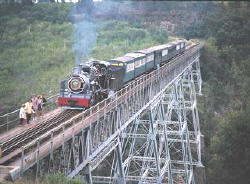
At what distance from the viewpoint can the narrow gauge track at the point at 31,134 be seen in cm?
1019

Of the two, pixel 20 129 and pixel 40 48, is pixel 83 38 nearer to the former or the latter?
pixel 40 48

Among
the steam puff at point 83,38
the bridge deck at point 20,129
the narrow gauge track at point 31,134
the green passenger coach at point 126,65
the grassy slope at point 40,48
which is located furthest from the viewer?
the steam puff at point 83,38

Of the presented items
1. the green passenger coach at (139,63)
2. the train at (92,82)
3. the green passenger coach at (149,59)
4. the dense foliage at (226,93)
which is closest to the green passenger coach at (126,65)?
the train at (92,82)

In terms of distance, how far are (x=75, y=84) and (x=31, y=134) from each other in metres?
4.13

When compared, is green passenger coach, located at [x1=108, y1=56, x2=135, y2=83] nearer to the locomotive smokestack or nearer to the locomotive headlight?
the locomotive headlight

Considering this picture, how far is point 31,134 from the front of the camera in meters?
11.5

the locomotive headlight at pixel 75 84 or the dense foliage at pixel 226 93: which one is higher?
the locomotive headlight at pixel 75 84

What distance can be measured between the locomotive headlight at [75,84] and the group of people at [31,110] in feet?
4.61

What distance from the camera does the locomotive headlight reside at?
1502 centimetres

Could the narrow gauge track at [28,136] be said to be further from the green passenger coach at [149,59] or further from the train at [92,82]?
the green passenger coach at [149,59]

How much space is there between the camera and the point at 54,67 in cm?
3791

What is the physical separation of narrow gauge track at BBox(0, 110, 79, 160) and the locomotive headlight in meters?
1.11

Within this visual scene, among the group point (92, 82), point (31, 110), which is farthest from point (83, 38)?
point (31, 110)

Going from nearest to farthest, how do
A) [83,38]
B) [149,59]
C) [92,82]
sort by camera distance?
[92,82] < [149,59] < [83,38]
